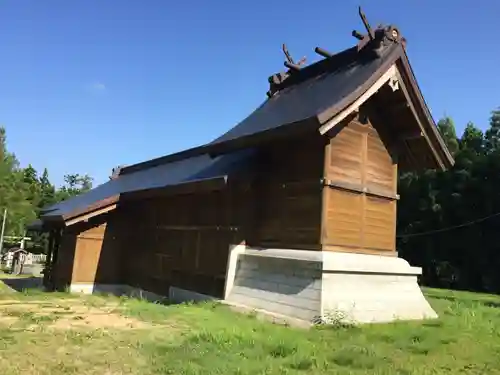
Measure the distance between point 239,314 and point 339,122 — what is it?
14.0ft

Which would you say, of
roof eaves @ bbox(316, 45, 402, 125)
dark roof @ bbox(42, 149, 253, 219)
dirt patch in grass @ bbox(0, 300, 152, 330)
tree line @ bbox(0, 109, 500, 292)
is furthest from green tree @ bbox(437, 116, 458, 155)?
dirt patch in grass @ bbox(0, 300, 152, 330)

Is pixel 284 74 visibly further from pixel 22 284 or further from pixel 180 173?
pixel 22 284

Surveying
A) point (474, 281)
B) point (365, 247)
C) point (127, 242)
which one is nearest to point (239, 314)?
point (365, 247)

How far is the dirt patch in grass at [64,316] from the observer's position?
23.8 feet

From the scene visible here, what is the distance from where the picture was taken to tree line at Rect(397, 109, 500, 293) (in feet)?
93.6

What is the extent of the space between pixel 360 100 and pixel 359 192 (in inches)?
76.9

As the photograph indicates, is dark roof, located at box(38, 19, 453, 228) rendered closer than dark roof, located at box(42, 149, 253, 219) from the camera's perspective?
Yes

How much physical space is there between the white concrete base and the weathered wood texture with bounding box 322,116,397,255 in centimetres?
41

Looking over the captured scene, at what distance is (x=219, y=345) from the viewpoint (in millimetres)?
6059

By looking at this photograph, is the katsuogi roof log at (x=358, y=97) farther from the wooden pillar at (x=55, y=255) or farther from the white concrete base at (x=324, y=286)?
the wooden pillar at (x=55, y=255)

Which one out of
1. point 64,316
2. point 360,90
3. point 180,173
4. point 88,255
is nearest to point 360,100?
point 360,90

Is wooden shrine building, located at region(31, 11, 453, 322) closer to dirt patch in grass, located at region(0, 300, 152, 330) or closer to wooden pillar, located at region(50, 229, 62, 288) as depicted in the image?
dirt patch in grass, located at region(0, 300, 152, 330)

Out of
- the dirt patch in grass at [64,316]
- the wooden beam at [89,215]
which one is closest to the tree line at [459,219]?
the wooden beam at [89,215]

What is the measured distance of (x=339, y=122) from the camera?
9188 millimetres
